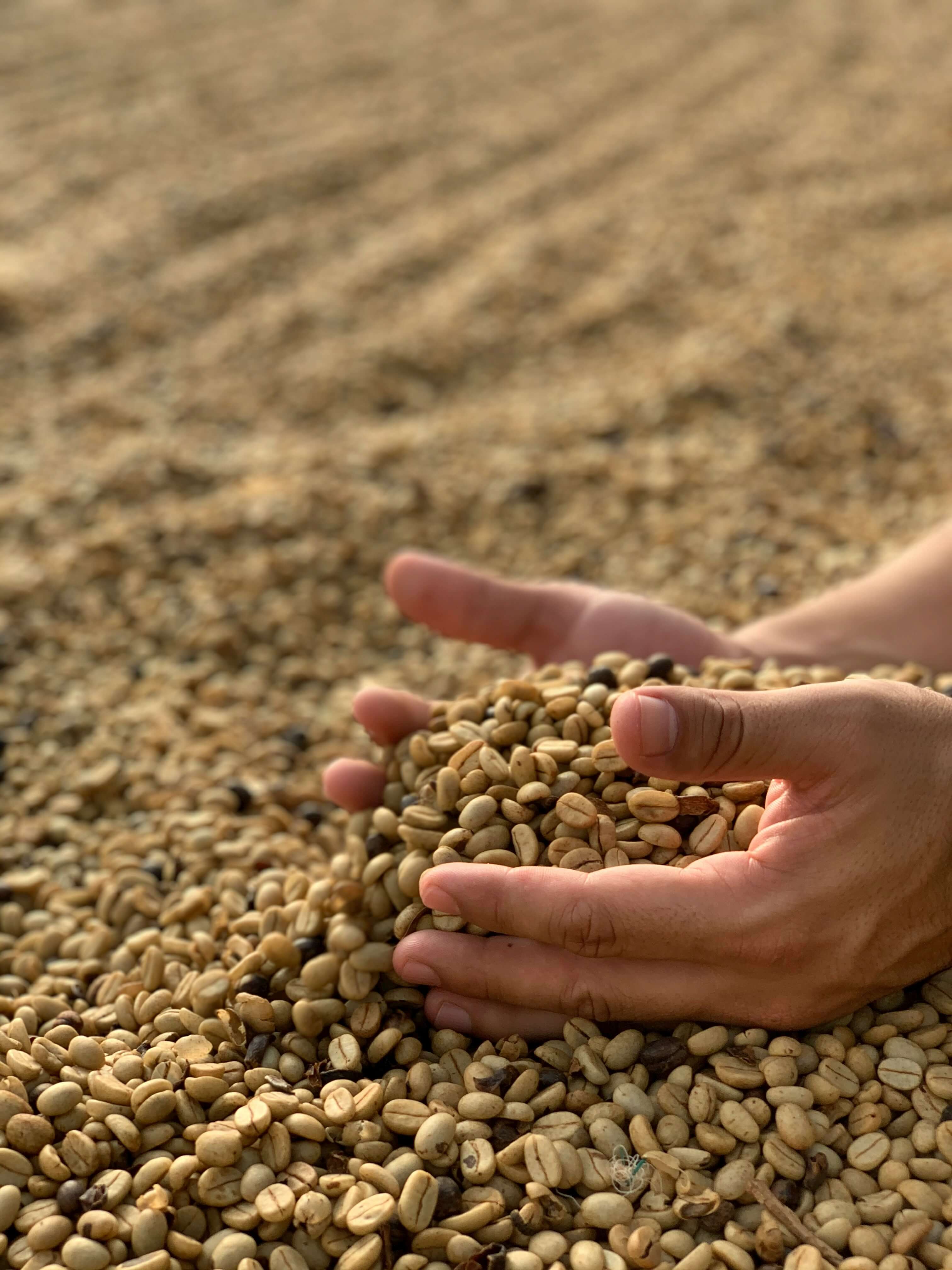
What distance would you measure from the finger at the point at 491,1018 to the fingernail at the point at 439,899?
0.16 m

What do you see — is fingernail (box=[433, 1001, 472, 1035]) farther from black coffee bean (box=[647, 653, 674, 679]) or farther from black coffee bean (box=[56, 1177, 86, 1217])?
black coffee bean (box=[647, 653, 674, 679])

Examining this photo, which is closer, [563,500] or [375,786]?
[375,786]

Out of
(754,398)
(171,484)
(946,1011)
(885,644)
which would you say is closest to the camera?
(946,1011)

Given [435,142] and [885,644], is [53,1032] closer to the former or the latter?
[885,644]

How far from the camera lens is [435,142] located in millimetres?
6457

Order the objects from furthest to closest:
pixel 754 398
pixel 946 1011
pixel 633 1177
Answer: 1. pixel 754 398
2. pixel 946 1011
3. pixel 633 1177

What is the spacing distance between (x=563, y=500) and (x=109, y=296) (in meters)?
2.32

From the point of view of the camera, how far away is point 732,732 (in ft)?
5.34

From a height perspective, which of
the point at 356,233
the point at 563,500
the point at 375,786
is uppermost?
the point at 356,233

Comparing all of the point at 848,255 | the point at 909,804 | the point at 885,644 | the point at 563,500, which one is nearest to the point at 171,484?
the point at 563,500

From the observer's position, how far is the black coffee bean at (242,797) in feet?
8.80

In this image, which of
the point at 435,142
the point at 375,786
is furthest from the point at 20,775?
the point at 435,142

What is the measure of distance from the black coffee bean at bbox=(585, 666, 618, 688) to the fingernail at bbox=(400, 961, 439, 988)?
1.91ft

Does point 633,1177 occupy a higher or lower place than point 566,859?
lower
